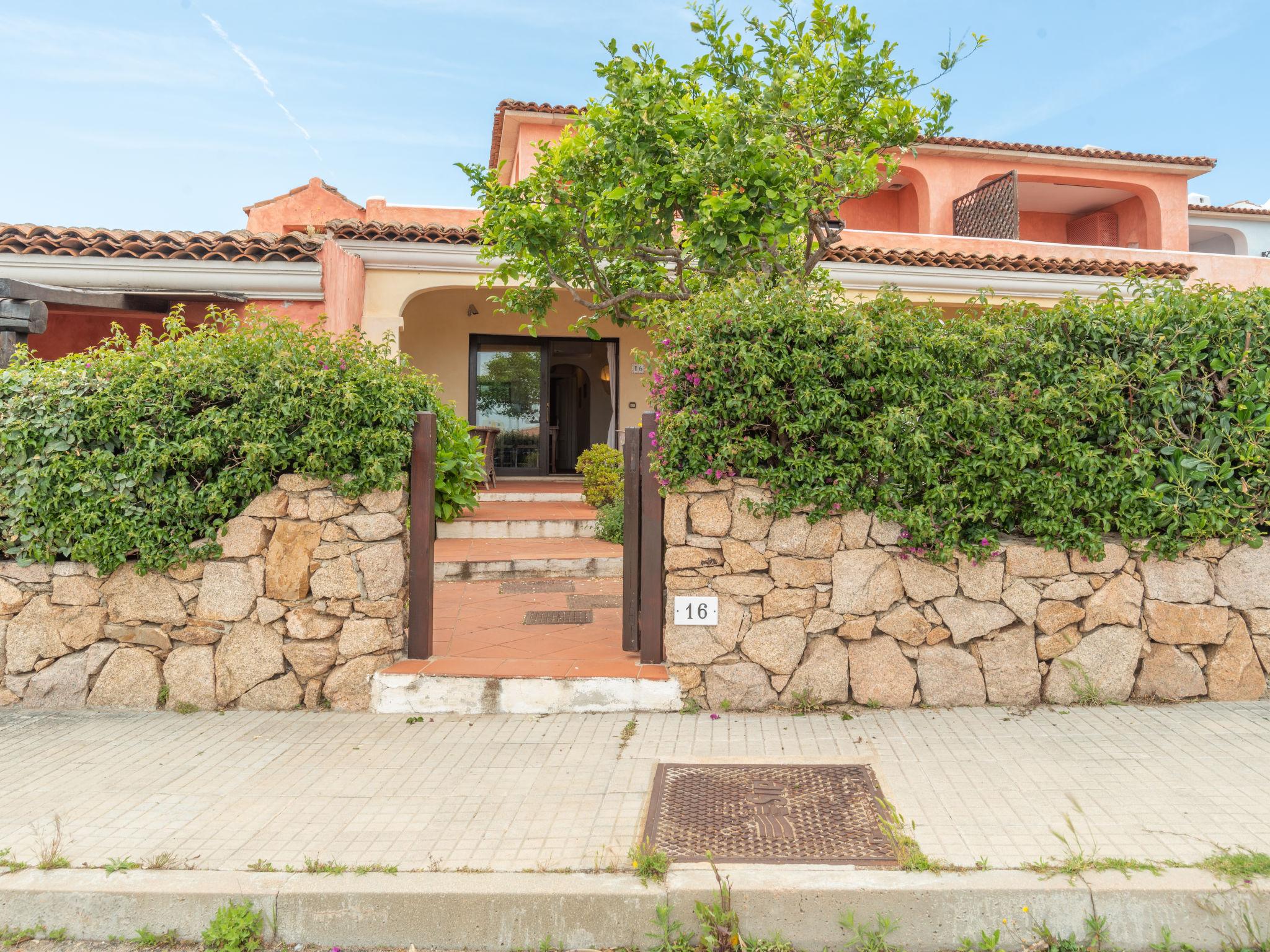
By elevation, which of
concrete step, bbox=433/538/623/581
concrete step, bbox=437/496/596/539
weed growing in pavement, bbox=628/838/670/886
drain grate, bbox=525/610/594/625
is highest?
concrete step, bbox=437/496/596/539

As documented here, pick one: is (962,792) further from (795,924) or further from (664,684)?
(664,684)

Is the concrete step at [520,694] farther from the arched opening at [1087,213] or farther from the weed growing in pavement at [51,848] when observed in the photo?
the arched opening at [1087,213]

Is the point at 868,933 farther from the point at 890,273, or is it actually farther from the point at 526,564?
the point at 890,273

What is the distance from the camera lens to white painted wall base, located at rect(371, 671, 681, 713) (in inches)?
169

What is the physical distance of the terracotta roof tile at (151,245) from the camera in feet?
26.5

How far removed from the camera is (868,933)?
2555mm


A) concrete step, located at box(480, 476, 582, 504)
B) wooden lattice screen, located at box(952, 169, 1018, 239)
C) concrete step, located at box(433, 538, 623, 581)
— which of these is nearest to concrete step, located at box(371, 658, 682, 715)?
concrete step, located at box(433, 538, 623, 581)

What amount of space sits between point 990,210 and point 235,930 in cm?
1477

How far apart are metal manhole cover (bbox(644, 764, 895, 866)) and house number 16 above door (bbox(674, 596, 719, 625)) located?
2.93 ft

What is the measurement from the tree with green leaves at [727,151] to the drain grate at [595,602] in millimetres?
2654

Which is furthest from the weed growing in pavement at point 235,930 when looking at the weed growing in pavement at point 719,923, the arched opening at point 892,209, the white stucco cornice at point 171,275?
the arched opening at point 892,209

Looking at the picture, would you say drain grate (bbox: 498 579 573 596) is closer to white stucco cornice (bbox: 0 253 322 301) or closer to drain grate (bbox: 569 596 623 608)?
drain grate (bbox: 569 596 623 608)

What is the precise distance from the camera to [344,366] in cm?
460

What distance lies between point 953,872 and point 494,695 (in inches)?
98.5
